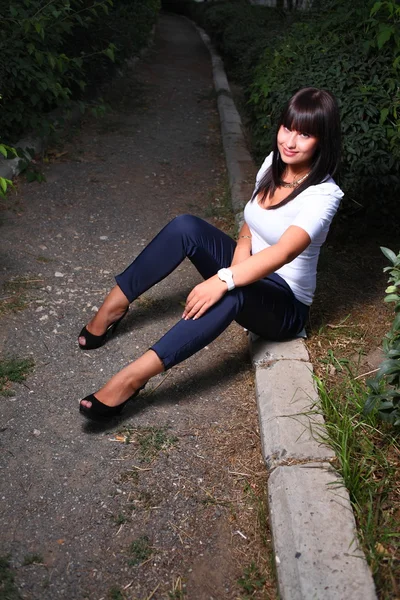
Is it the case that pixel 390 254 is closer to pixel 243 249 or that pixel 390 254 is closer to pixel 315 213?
pixel 315 213

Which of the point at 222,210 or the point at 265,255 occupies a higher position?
the point at 265,255

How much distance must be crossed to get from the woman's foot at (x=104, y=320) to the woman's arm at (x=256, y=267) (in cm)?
68

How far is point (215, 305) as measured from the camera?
2684 mm

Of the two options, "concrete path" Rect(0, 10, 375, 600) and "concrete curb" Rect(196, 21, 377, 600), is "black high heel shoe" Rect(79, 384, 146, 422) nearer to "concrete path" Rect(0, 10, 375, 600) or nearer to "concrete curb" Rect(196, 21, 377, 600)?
"concrete path" Rect(0, 10, 375, 600)

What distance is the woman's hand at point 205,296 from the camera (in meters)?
2.64

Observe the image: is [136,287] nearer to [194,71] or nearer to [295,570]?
[295,570]

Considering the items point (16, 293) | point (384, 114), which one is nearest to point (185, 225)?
point (16, 293)

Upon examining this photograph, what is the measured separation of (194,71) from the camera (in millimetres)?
11484

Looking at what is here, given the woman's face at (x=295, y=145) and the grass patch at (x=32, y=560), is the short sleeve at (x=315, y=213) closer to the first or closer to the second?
the woman's face at (x=295, y=145)

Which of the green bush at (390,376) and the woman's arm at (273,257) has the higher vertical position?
the woman's arm at (273,257)

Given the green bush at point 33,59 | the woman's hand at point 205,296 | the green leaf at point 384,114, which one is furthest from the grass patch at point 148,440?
the green bush at point 33,59

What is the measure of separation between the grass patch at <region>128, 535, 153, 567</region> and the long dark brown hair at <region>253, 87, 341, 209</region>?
1.53 metres

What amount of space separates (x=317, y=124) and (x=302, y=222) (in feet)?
1.34

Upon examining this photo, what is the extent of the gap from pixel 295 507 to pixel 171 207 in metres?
3.44
